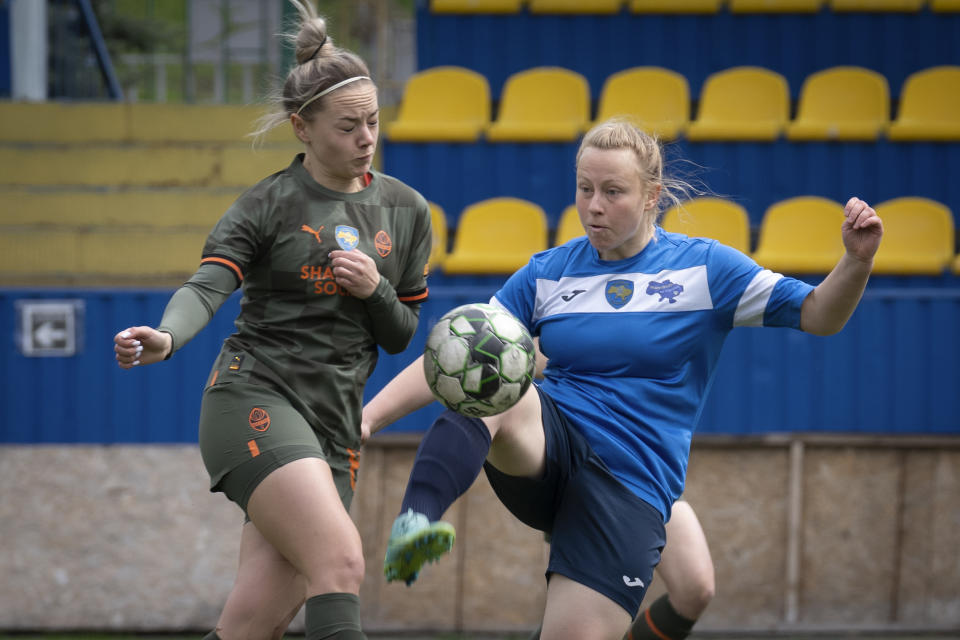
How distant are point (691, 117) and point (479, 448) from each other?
6.72m

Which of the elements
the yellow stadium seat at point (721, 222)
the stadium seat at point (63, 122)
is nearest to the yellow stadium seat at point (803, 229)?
the yellow stadium seat at point (721, 222)

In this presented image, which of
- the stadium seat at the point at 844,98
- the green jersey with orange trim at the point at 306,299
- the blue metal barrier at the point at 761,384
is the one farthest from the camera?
the stadium seat at the point at 844,98

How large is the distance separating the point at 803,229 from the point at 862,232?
14.1 feet

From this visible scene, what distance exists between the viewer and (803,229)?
6734 mm

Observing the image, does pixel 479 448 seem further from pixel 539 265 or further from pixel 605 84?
pixel 605 84

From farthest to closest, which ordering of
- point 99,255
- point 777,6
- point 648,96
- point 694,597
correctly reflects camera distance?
point 777,6 < point 648,96 < point 99,255 < point 694,597

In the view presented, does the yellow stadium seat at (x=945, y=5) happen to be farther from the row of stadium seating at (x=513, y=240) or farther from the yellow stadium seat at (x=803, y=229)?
the yellow stadium seat at (x=803, y=229)

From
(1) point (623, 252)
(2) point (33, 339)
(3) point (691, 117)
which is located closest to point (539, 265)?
(1) point (623, 252)

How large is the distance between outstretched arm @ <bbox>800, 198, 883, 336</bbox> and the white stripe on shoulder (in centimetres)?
10

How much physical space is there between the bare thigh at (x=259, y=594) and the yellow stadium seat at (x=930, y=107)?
6119 mm

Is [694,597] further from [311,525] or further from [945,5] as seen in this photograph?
[945,5]

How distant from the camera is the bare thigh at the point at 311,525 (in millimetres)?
2545

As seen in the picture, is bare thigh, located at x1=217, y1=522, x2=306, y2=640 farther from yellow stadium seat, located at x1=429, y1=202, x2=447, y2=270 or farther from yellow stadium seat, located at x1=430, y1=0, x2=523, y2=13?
yellow stadium seat, located at x1=430, y1=0, x2=523, y2=13

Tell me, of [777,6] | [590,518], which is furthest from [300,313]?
[777,6]
